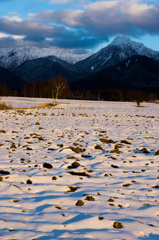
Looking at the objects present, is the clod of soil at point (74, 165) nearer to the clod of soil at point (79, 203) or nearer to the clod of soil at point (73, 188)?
the clod of soil at point (73, 188)

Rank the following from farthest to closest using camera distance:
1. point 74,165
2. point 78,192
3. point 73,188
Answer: point 74,165 → point 73,188 → point 78,192

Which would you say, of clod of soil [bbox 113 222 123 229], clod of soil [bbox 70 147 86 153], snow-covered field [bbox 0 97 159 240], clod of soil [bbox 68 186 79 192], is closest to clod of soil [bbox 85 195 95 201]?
snow-covered field [bbox 0 97 159 240]

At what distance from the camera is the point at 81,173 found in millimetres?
8047

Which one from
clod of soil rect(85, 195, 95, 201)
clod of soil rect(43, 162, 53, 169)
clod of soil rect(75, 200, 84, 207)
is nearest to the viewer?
clod of soil rect(75, 200, 84, 207)

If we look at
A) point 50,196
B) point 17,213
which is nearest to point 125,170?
point 50,196

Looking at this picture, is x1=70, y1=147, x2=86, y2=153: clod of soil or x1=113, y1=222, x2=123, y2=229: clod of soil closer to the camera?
x1=113, y1=222, x2=123, y2=229: clod of soil

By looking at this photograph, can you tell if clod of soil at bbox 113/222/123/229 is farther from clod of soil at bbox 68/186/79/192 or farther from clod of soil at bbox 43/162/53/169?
clod of soil at bbox 43/162/53/169

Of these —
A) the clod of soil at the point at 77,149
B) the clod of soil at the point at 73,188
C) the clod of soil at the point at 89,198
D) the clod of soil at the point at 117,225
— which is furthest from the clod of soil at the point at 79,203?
the clod of soil at the point at 77,149

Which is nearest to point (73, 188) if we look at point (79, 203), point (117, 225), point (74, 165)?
point (79, 203)

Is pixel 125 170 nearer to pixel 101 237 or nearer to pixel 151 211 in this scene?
pixel 151 211

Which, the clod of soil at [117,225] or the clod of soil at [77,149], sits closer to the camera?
the clod of soil at [117,225]

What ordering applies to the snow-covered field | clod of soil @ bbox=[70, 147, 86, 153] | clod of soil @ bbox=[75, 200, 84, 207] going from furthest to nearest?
clod of soil @ bbox=[70, 147, 86, 153] → clod of soil @ bbox=[75, 200, 84, 207] → the snow-covered field

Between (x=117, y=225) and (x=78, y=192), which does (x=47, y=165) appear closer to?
(x=78, y=192)

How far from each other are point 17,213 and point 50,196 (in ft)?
3.94
